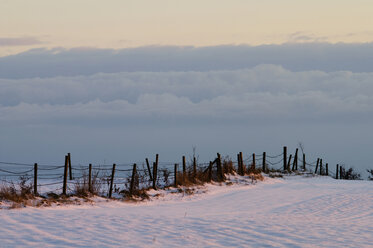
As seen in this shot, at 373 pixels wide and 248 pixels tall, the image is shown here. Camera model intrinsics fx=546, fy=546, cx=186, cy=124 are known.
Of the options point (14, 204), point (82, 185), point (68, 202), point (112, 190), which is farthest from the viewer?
point (112, 190)

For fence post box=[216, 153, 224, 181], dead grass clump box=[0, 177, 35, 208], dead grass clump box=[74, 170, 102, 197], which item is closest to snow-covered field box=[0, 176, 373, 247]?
dead grass clump box=[0, 177, 35, 208]

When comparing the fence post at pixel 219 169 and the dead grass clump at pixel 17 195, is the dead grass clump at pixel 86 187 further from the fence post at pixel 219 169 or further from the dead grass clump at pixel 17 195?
the fence post at pixel 219 169

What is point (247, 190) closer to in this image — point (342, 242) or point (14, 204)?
point (14, 204)

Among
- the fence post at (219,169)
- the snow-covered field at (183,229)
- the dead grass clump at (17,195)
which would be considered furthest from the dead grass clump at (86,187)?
the fence post at (219,169)

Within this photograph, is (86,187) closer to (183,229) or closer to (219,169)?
(183,229)

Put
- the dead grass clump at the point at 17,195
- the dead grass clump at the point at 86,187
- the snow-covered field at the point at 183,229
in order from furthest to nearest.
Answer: the dead grass clump at the point at 86,187
the dead grass clump at the point at 17,195
the snow-covered field at the point at 183,229

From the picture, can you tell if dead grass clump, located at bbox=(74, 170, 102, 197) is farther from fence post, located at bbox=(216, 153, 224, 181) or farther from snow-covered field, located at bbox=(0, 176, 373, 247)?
fence post, located at bbox=(216, 153, 224, 181)

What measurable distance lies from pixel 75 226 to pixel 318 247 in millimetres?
5727

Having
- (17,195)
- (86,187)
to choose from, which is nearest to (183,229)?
(17,195)

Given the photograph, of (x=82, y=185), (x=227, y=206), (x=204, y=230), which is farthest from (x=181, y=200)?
Answer: (x=204, y=230)

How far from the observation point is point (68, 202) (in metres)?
19.7

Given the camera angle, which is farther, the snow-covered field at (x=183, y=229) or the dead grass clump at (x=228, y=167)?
the dead grass clump at (x=228, y=167)

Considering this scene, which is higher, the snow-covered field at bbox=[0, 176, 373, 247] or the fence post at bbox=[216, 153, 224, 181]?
the fence post at bbox=[216, 153, 224, 181]

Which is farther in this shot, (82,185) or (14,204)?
(82,185)
